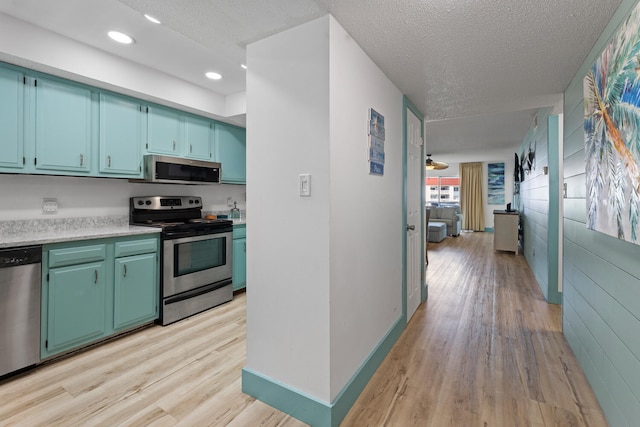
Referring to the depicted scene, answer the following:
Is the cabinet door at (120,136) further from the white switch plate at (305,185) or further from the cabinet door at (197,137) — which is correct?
the white switch plate at (305,185)

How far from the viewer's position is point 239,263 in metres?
3.66

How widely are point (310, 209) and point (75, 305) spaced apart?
A: 6.59ft

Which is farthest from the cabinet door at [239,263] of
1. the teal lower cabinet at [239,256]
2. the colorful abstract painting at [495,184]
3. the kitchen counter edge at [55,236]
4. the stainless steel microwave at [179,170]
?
the colorful abstract painting at [495,184]

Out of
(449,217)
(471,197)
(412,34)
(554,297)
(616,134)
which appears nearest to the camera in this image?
(616,134)

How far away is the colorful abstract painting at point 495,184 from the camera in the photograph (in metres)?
10.2

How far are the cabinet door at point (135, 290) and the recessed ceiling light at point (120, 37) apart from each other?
170cm

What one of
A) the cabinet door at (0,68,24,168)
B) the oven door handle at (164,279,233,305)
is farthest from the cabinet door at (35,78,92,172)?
the oven door handle at (164,279,233,305)

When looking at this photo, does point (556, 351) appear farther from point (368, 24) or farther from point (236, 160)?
point (236, 160)

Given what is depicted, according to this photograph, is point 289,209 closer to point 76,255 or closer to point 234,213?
point 76,255

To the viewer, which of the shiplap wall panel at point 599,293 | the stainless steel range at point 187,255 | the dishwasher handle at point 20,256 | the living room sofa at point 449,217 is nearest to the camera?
the shiplap wall panel at point 599,293

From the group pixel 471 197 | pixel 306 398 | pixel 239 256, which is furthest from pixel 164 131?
pixel 471 197

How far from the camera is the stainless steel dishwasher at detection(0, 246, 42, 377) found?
1.96m

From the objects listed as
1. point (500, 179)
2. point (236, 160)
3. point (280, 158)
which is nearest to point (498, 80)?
point (280, 158)

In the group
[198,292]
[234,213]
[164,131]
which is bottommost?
[198,292]
